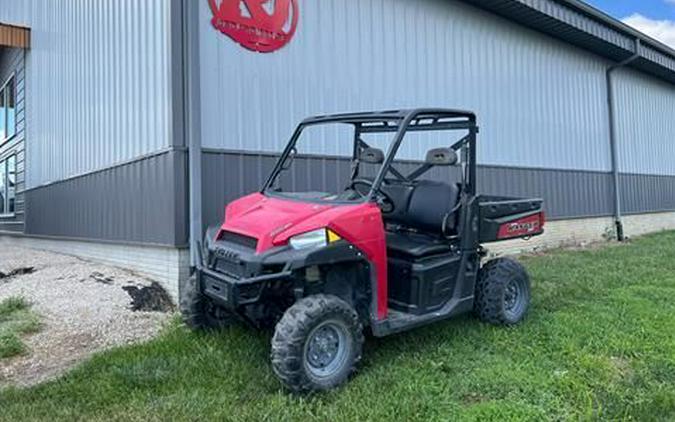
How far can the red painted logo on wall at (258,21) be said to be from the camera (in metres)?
6.49

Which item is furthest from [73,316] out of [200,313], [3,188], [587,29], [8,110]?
[3,188]

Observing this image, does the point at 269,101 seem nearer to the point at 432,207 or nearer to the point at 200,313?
the point at 432,207

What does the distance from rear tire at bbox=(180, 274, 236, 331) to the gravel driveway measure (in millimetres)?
599

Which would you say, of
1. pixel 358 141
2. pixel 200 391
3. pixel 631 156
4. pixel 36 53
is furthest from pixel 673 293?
pixel 36 53

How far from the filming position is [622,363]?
14.0ft

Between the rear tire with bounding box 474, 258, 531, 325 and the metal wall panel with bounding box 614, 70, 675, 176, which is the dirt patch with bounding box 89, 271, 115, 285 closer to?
the rear tire with bounding box 474, 258, 531, 325

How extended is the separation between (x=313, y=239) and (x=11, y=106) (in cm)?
1333

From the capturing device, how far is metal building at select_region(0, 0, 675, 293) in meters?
6.33

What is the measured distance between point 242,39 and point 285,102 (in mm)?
936

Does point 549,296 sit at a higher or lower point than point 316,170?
lower

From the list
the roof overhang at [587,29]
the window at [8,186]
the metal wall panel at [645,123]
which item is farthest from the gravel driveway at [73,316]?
the metal wall panel at [645,123]

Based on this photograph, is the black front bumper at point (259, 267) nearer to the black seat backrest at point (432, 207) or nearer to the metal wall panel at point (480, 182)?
the black seat backrest at point (432, 207)

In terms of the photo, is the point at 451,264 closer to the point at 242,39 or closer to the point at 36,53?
the point at 242,39

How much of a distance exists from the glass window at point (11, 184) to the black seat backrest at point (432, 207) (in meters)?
12.2
